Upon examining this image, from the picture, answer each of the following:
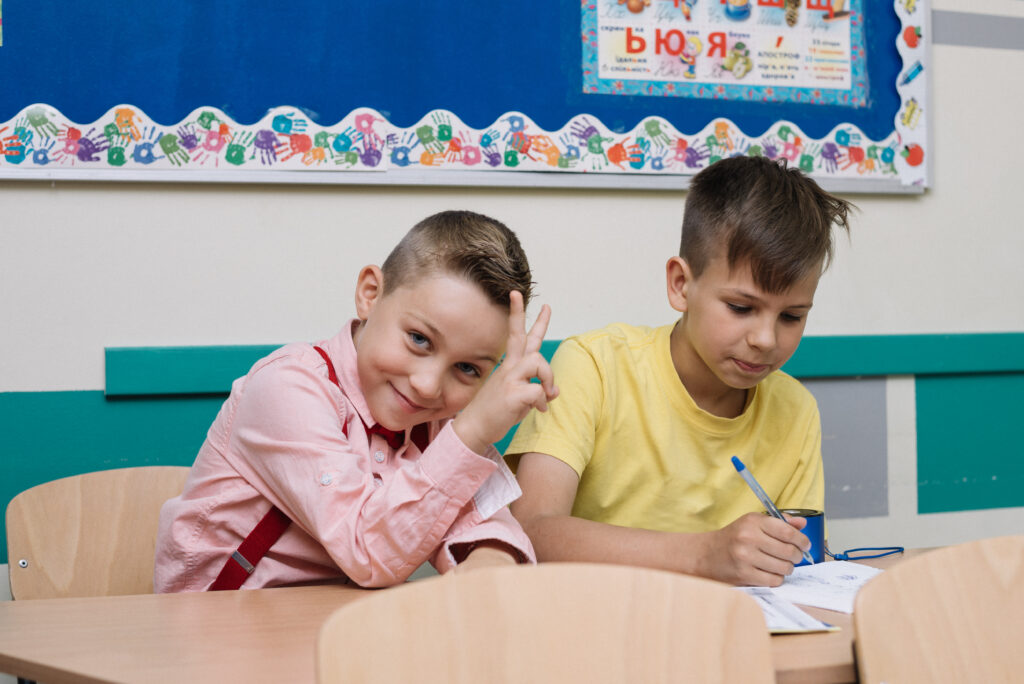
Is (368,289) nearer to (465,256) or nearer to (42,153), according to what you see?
(465,256)

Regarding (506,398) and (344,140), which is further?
(344,140)

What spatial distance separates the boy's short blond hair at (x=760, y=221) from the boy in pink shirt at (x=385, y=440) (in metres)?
0.35

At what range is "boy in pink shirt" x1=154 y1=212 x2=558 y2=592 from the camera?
100cm

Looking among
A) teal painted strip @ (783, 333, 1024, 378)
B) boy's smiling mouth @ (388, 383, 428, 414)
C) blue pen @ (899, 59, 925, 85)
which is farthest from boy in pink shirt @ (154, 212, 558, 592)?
blue pen @ (899, 59, 925, 85)

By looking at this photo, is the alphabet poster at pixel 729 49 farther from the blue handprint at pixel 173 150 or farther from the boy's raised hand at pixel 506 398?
the boy's raised hand at pixel 506 398

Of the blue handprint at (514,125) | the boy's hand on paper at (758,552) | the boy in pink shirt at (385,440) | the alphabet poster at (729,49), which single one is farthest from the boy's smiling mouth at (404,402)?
the alphabet poster at (729,49)

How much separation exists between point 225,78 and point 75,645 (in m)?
1.16

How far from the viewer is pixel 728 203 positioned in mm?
1354

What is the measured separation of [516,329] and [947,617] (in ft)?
1.84

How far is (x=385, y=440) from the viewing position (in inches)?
46.2

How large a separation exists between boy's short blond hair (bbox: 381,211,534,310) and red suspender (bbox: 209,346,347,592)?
0.23 meters

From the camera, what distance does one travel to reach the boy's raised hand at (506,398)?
1016 mm

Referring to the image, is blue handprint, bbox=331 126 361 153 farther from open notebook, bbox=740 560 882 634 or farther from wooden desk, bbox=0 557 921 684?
open notebook, bbox=740 560 882 634

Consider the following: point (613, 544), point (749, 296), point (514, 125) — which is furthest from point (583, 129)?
point (613, 544)
